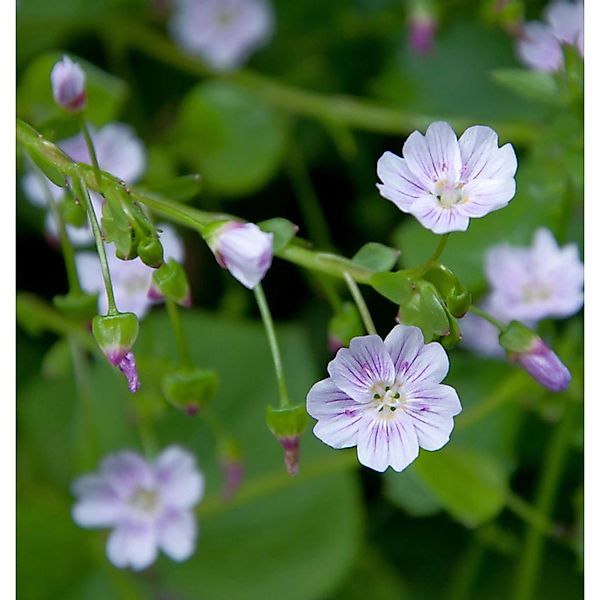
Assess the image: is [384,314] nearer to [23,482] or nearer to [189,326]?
[189,326]

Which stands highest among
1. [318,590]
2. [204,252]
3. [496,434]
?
[204,252]

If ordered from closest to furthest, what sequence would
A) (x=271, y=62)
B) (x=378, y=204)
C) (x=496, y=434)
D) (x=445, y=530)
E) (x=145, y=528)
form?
(x=145, y=528) < (x=496, y=434) < (x=445, y=530) < (x=378, y=204) < (x=271, y=62)

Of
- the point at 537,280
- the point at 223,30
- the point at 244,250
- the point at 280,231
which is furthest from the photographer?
the point at 223,30

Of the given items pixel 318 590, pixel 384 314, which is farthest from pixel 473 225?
pixel 318 590

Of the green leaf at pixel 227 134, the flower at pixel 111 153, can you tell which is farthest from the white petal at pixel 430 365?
the green leaf at pixel 227 134

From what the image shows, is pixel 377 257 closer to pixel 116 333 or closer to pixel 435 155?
pixel 435 155

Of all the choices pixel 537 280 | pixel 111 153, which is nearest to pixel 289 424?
pixel 537 280
